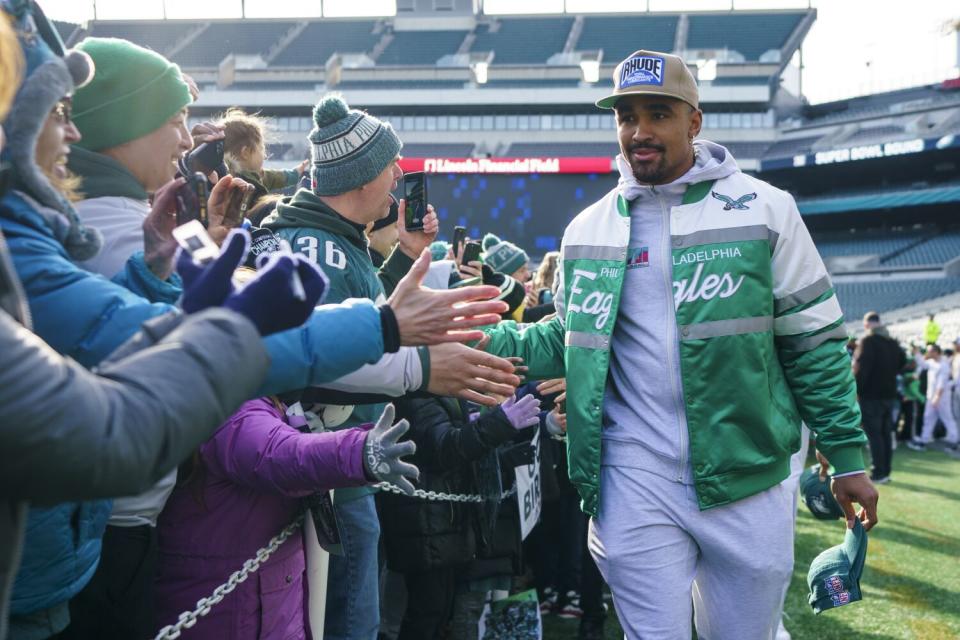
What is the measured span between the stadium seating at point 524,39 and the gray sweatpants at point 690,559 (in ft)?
142

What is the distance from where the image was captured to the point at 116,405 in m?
1.10

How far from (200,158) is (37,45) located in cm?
136

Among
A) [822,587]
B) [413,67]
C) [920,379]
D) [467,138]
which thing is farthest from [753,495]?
[413,67]

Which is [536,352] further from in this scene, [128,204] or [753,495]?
[128,204]

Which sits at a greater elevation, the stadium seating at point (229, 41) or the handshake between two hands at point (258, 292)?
the stadium seating at point (229, 41)

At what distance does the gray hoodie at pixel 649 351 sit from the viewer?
283cm

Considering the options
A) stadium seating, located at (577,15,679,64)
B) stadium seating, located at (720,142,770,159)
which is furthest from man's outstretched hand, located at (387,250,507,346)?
stadium seating, located at (577,15,679,64)

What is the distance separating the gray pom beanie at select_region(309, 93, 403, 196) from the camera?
10.1 feet

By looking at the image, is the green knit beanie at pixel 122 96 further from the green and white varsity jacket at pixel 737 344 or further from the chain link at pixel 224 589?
the green and white varsity jacket at pixel 737 344

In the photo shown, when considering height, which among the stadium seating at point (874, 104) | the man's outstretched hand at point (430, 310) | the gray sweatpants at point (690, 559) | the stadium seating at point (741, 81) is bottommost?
the gray sweatpants at point (690, 559)

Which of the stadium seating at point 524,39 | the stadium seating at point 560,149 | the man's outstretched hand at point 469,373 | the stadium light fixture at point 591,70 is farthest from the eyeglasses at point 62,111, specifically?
the stadium seating at point 524,39

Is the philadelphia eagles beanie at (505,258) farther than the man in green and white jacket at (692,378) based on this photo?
Yes

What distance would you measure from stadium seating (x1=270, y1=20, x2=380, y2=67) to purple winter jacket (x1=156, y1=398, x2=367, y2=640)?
4546cm

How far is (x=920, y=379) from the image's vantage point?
16453 mm
